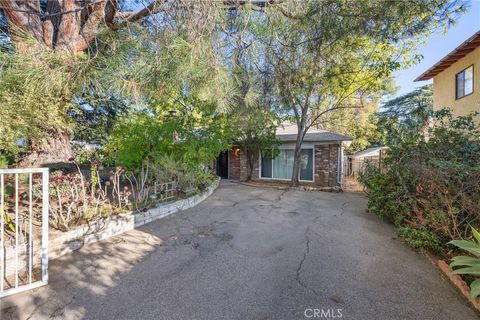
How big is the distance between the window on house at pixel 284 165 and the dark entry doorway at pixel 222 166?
9.40ft

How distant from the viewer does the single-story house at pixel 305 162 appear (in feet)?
39.6

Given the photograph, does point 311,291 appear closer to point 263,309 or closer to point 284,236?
point 263,309

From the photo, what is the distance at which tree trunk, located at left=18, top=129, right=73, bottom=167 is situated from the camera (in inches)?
247

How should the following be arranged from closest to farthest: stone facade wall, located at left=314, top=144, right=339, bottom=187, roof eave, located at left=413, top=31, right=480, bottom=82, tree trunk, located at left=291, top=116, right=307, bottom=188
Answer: roof eave, located at left=413, top=31, right=480, bottom=82 < tree trunk, located at left=291, top=116, right=307, bottom=188 < stone facade wall, located at left=314, top=144, right=339, bottom=187

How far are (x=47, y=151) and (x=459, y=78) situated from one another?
1402 centimetres

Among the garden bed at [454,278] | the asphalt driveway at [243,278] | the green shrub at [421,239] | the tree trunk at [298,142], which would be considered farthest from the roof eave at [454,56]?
the garden bed at [454,278]

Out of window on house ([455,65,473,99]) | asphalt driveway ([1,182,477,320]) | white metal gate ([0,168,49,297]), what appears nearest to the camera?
asphalt driveway ([1,182,477,320])

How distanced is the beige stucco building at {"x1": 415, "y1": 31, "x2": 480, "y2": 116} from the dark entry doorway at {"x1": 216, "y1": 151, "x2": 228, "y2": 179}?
11.1m

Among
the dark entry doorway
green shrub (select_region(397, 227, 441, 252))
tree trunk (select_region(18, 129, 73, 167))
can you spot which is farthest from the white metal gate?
the dark entry doorway

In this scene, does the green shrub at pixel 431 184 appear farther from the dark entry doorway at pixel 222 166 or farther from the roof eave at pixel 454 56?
the dark entry doorway at pixel 222 166

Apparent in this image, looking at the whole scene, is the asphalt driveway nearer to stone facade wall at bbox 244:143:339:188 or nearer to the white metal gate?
the white metal gate

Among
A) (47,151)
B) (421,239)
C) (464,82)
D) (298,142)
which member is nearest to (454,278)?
(421,239)

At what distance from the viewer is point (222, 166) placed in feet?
52.5

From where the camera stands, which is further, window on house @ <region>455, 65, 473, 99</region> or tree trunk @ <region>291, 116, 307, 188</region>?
tree trunk @ <region>291, 116, 307, 188</region>
